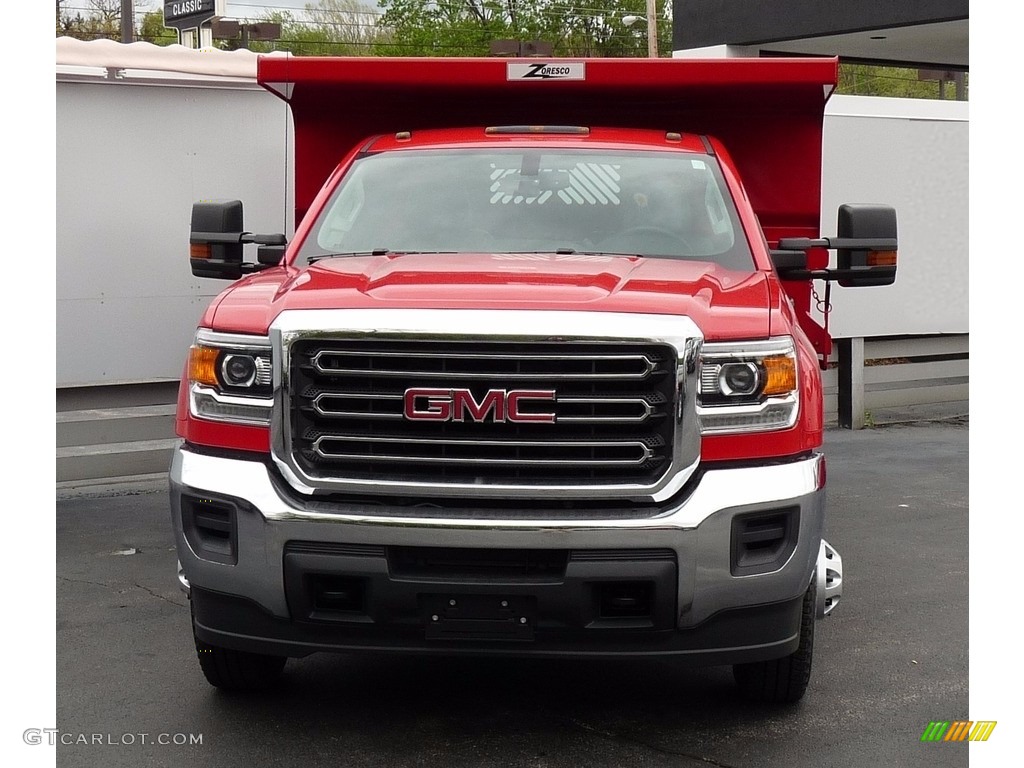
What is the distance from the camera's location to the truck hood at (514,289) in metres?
4.27

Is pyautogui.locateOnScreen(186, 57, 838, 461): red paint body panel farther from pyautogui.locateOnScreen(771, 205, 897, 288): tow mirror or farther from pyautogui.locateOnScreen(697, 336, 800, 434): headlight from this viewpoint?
pyautogui.locateOnScreen(697, 336, 800, 434): headlight

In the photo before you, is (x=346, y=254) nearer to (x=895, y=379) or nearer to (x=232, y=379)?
(x=232, y=379)

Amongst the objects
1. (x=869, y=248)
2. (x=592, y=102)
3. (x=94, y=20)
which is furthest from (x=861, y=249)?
(x=94, y=20)

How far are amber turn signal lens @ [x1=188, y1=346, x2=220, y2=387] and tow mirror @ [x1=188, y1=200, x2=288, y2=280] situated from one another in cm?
134

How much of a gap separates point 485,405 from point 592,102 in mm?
3285

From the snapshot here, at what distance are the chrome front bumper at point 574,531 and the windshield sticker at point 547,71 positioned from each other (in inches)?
120

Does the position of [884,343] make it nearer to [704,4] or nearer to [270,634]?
[270,634]

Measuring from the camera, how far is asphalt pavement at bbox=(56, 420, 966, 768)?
454 centimetres

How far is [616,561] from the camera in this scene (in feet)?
13.5

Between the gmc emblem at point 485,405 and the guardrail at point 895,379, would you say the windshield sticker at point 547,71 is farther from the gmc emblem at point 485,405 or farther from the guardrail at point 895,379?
the guardrail at point 895,379

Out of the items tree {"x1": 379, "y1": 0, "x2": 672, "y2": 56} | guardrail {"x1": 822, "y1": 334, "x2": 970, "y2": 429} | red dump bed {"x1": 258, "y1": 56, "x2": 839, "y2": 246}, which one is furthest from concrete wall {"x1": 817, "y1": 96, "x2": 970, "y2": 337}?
tree {"x1": 379, "y1": 0, "x2": 672, "y2": 56}

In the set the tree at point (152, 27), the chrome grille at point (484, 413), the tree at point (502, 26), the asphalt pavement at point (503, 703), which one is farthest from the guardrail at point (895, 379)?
the tree at point (152, 27)

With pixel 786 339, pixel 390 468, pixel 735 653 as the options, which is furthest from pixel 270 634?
pixel 786 339

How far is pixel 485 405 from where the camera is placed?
4207 millimetres
